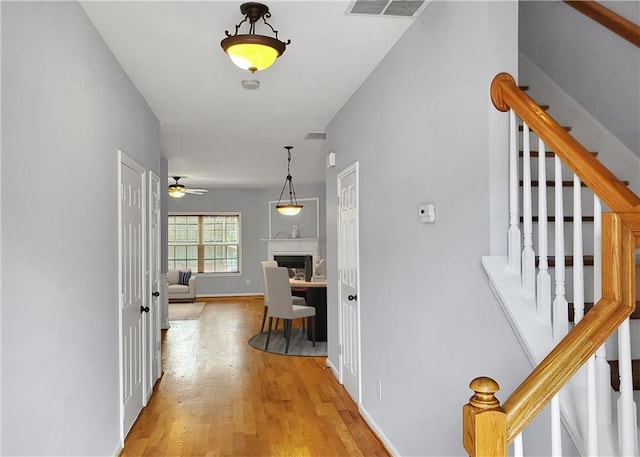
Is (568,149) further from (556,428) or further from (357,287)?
(357,287)

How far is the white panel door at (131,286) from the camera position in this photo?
3.56 m

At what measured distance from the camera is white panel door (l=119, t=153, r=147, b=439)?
11.7 feet

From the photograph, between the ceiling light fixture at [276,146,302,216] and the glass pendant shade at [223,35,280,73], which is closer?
the glass pendant shade at [223,35,280,73]

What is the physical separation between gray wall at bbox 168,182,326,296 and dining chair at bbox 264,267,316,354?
5.90 m

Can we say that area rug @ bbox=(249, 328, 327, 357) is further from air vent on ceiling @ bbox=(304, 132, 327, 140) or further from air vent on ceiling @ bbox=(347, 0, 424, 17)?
air vent on ceiling @ bbox=(347, 0, 424, 17)

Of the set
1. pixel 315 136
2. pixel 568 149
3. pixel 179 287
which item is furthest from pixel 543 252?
pixel 179 287

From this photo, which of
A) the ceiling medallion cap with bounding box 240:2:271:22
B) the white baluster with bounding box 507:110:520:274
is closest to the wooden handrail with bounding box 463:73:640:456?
the white baluster with bounding box 507:110:520:274

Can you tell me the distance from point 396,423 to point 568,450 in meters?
1.72

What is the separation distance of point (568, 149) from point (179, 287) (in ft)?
34.7

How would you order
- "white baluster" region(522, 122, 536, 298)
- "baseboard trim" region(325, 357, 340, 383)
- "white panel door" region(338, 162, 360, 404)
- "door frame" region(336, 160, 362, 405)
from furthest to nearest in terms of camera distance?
1. "baseboard trim" region(325, 357, 340, 383)
2. "white panel door" region(338, 162, 360, 404)
3. "door frame" region(336, 160, 362, 405)
4. "white baluster" region(522, 122, 536, 298)

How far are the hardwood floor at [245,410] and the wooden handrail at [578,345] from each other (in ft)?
7.65

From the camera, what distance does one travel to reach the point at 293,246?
39.9 feet

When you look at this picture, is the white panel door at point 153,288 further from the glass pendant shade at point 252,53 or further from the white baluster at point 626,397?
the white baluster at point 626,397

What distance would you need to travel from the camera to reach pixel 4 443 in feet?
5.53
